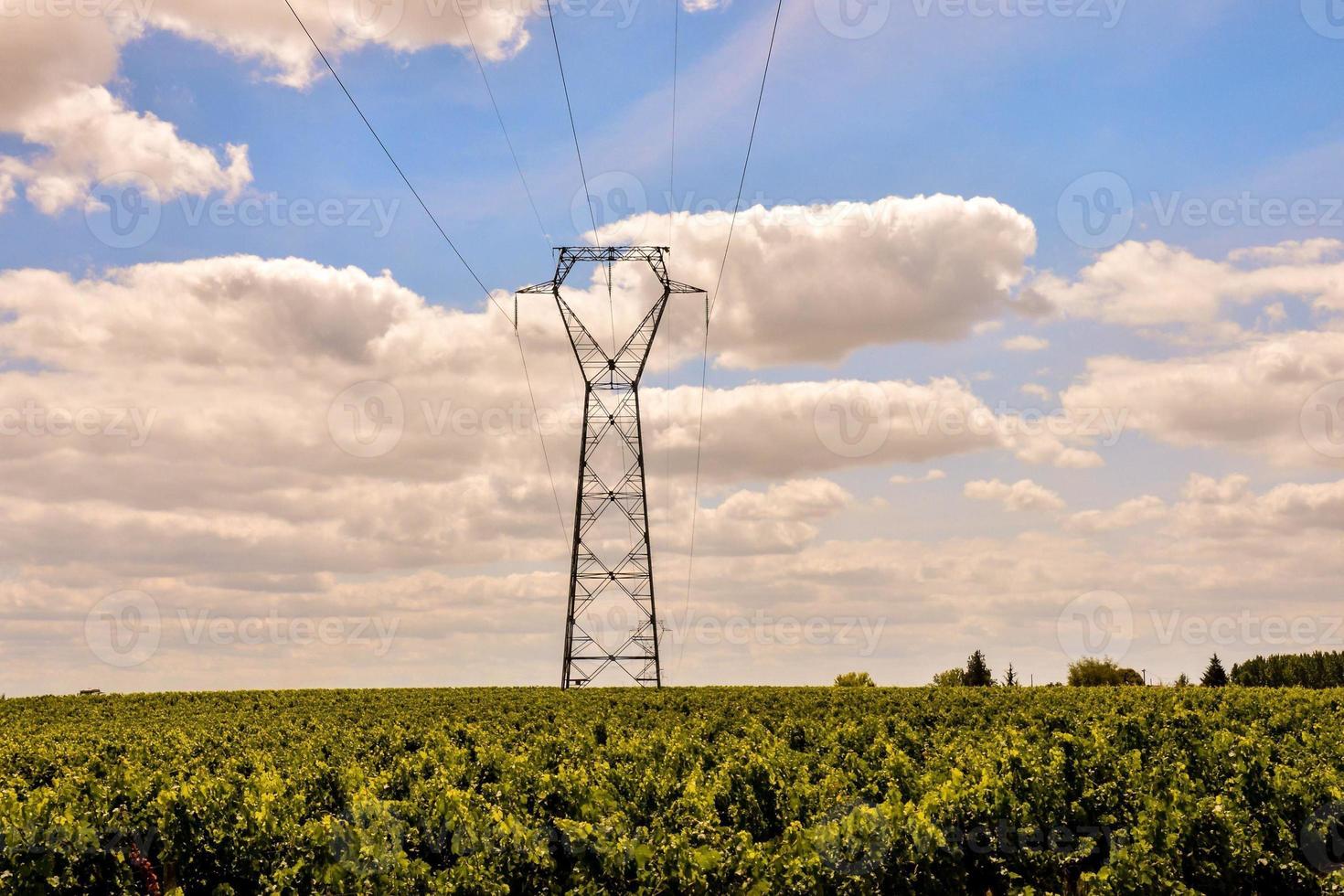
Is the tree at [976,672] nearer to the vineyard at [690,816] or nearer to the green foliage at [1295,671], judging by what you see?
the green foliage at [1295,671]

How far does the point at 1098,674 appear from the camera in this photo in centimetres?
10188

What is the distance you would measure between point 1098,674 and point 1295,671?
1759 centimetres

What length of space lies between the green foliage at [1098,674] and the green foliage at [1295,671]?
8753mm

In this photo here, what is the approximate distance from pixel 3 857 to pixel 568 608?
31758 millimetres

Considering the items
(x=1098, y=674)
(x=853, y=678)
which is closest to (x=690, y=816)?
(x=853, y=678)

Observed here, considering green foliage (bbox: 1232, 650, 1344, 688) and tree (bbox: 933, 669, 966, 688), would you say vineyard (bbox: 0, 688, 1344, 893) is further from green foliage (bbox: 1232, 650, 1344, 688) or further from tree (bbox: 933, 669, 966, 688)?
green foliage (bbox: 1232, 650, 1344, 688)

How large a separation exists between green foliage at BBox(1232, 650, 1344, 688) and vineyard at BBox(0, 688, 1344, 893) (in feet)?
228

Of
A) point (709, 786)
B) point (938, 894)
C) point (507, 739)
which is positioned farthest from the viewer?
point (507, 739)

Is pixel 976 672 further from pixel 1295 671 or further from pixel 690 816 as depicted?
pixel 690 816

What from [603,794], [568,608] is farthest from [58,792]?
[568,608]

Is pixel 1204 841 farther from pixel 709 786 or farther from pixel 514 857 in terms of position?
pixel 514 857

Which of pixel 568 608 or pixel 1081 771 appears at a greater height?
pixel 568 608

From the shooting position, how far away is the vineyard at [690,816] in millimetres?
11945

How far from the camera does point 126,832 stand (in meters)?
15.0
